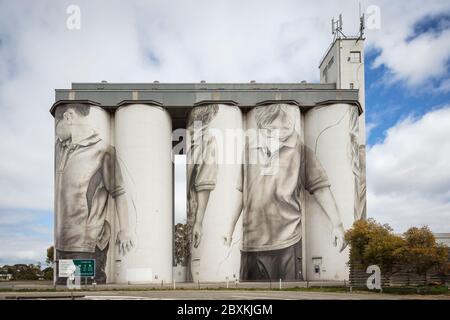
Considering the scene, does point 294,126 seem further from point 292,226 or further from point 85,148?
point 85,148

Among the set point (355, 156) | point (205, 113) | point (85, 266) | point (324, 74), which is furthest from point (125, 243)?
point (324, 74)

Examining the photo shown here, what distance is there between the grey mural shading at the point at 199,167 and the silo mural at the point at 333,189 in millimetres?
13102

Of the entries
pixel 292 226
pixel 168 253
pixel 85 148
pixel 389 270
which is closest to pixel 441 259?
pixel 389 270

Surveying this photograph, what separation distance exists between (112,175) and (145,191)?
5534 mm

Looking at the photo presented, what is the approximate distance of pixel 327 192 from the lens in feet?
241

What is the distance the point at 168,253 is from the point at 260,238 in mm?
11564

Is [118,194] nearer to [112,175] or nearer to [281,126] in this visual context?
[112,175]

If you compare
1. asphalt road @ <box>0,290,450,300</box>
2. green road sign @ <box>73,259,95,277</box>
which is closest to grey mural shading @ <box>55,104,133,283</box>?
green road sign @ <box>73,259,95,277</box>

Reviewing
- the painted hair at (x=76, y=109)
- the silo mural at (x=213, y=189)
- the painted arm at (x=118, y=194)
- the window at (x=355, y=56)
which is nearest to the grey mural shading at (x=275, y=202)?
the silo mural at (x=213, y=189)

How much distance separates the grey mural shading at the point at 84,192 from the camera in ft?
227

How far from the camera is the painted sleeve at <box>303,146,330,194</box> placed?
2916 inches

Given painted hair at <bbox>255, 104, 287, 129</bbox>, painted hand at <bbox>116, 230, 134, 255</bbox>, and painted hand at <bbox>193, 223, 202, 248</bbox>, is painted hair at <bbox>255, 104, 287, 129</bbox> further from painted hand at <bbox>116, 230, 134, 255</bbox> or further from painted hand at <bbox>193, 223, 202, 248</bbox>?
painted hand at <bbox>116, 230, 134, 255</bbox>

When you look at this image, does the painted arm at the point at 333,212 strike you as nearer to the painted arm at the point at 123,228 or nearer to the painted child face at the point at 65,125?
the painted arm at the point at 123,228
